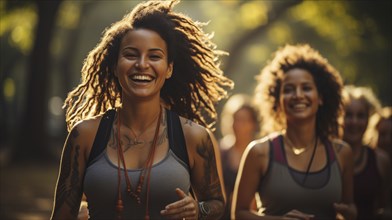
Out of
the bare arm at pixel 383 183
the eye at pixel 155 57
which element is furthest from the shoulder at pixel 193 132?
the bare arm at pixel 383 183

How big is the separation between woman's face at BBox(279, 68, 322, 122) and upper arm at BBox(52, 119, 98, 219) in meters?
2.02

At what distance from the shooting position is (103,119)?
187 inches

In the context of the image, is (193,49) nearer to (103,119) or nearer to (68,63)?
(103,119)

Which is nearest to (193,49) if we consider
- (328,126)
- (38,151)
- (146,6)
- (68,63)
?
(146,6)

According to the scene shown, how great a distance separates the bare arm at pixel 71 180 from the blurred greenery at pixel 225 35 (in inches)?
517

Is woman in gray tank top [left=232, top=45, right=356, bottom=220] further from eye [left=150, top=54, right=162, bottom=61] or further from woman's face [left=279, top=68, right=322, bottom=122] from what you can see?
eye [left=150, top=54, right=162, bottom=61]

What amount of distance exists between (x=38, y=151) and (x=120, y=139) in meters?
19.8

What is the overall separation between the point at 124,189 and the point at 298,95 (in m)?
2.11

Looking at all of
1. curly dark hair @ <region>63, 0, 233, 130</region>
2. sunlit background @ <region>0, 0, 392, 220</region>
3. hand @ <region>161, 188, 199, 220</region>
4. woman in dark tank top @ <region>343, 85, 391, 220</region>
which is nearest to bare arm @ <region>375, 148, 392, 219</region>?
woman in dark tank top @ <region>343, 85, 391, 220</region>

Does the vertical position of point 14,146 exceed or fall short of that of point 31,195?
it exceeds it

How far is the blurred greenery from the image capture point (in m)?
23.6

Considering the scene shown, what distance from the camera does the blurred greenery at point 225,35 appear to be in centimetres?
2362

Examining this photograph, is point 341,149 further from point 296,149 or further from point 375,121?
point 375,121

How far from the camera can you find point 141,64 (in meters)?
4.55
